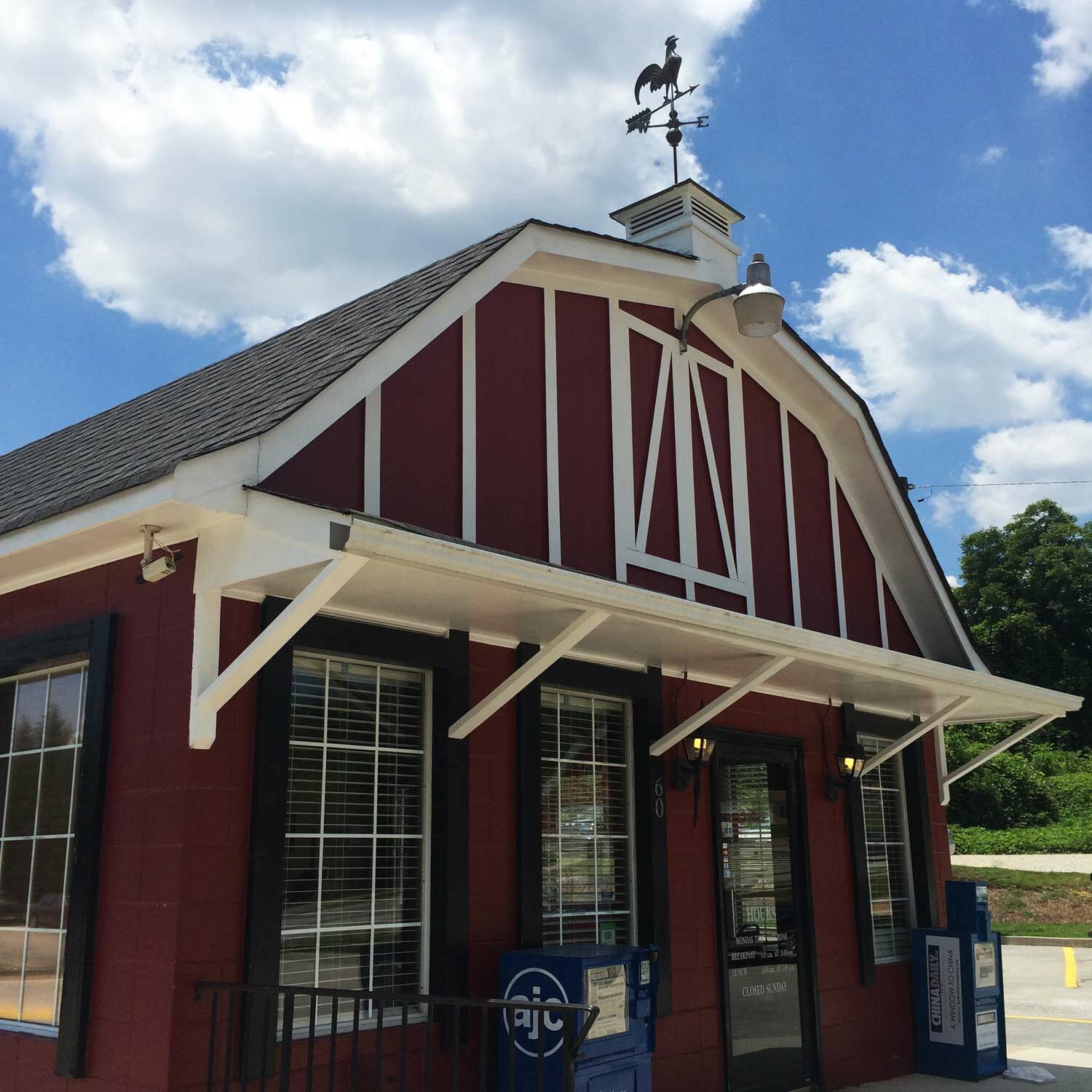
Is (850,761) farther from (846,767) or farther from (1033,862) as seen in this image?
(1033,862)

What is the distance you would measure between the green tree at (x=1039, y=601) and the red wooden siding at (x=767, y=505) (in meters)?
33.7

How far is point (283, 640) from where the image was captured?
478 cm

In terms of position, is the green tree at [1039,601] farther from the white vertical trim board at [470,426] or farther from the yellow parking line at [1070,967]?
the white vertical trim board at [470,426]

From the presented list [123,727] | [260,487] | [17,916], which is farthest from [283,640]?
[17,916]

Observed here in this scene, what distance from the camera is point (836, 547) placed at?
941 centimetres

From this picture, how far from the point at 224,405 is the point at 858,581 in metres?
5.45

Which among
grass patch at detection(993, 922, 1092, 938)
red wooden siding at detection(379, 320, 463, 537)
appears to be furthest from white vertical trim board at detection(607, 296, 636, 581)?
grass patch at detection(993, 922, 1092, 938)

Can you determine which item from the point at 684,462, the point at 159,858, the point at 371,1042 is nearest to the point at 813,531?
the point at 684,462

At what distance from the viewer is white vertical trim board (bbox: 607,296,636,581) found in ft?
24.2

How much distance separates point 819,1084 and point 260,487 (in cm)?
578

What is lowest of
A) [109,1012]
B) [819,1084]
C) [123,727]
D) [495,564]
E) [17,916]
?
[819,1084]

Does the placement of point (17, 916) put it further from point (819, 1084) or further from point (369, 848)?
point (819, 1084)

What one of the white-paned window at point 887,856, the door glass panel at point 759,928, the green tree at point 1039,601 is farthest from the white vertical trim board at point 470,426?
the green tree at point 1039,601

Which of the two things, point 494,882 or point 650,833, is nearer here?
point 494,882
